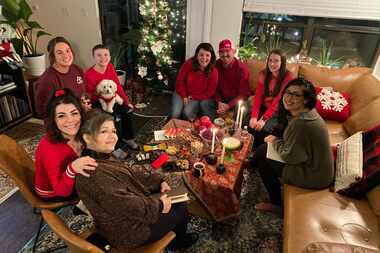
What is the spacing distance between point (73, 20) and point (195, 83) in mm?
2220

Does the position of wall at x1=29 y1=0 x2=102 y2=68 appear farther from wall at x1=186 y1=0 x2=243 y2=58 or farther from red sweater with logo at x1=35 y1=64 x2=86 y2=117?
red sweater with logo at x1=35 y1=64 x2=86 y2=117

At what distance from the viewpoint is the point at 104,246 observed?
54.5 inches

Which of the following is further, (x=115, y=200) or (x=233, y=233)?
(x=233, y=233)

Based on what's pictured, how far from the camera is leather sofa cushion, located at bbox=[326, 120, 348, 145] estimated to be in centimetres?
246

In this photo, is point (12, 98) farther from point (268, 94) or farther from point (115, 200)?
point (268, 94)

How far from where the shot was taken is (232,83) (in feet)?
10.3

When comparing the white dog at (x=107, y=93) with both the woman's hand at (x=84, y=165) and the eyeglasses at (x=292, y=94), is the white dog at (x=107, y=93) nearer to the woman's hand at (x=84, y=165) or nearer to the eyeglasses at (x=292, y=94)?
the woman's hand at (x=84, y=165)

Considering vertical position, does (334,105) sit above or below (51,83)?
below

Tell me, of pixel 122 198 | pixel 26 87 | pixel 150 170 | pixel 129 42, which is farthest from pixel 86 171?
pixel 129 42

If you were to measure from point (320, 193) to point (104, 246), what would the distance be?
1397 millimetres

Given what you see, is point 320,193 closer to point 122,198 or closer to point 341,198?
point 341,198

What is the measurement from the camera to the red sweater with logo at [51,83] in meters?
2.30

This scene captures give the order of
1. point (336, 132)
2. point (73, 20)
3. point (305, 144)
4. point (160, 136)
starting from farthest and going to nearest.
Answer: point (73, 20), point (336, 132), point (160, 136), point (305, 144)

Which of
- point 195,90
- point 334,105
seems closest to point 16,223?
point 195,90
